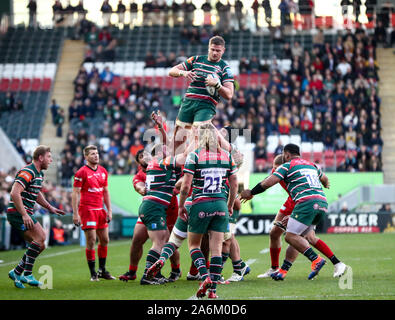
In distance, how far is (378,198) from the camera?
28234 millimetres

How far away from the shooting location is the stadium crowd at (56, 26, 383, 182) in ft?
99.7

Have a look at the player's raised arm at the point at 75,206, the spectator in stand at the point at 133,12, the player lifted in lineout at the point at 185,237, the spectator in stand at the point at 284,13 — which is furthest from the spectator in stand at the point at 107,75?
the player lifted in lineout at the point at 185,237

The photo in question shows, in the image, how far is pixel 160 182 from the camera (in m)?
12.2

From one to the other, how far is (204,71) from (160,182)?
1.86 meters

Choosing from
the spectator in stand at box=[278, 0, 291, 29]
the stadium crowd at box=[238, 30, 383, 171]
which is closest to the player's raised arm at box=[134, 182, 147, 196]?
the stadium crowd at box=[238, 30, 383, 171]

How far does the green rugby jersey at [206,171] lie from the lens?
10141mm

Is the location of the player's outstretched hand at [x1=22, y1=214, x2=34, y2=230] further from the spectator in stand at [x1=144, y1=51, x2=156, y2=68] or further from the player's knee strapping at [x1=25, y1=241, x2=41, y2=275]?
the spectator in stand at [x1=144, y1=51, x2=156, y2=68]

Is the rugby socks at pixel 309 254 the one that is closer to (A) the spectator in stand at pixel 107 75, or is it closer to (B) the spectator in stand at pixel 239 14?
(B) the spectator in stand at pixel 239 14

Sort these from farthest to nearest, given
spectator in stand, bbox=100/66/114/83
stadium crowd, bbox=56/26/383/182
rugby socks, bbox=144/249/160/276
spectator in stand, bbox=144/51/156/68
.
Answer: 1. spectator in stand, bbox=144/51/156/68
2. spectator in stand, bbox=100/66/114/83
3. stadium crowd, bbox=56/26/383/182
4. rugby socks, bbox=144/249/160/276

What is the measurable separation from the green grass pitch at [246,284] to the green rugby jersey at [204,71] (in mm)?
2994

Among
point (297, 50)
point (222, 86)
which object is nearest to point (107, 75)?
point (297, 50)

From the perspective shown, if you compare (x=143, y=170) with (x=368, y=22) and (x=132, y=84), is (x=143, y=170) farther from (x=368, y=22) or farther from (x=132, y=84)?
(x=368, y=22)

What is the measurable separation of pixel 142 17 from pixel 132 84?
4.60m

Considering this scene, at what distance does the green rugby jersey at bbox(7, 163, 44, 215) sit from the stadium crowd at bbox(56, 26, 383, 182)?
57.7 feet
